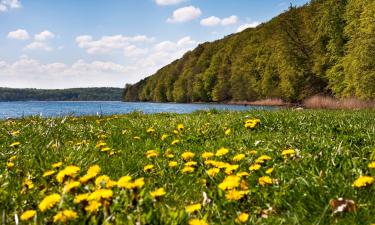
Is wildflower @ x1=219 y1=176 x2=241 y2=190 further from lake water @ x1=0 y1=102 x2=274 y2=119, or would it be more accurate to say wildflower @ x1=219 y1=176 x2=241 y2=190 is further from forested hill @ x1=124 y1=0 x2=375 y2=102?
forested hill @ x1=124 y1=0 x2=375 y2=102

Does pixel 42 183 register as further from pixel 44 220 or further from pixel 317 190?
pixel 317 190

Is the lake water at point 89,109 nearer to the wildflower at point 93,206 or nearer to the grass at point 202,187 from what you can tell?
the grass at point 202,187

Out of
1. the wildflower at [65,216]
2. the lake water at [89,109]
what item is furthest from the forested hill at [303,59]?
the wildflower at [65,216]

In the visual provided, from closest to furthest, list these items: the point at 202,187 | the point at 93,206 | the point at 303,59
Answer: the point at 93,206, the point at 202,187, the point at 303,59

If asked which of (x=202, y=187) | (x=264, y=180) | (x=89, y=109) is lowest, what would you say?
(x=89, y=109)

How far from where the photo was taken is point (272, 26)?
92.5 m

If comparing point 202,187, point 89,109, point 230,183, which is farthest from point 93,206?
point 89,109

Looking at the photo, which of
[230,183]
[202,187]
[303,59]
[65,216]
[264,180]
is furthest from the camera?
[303,59]

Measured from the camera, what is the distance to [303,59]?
208 ft

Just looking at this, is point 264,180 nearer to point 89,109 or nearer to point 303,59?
point 89,109

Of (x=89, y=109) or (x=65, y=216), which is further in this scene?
(x=89, y=109)

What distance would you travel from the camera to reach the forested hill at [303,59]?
41.7m

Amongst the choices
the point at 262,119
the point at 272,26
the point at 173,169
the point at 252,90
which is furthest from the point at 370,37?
the point at 272,26

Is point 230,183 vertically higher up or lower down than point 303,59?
lower down
